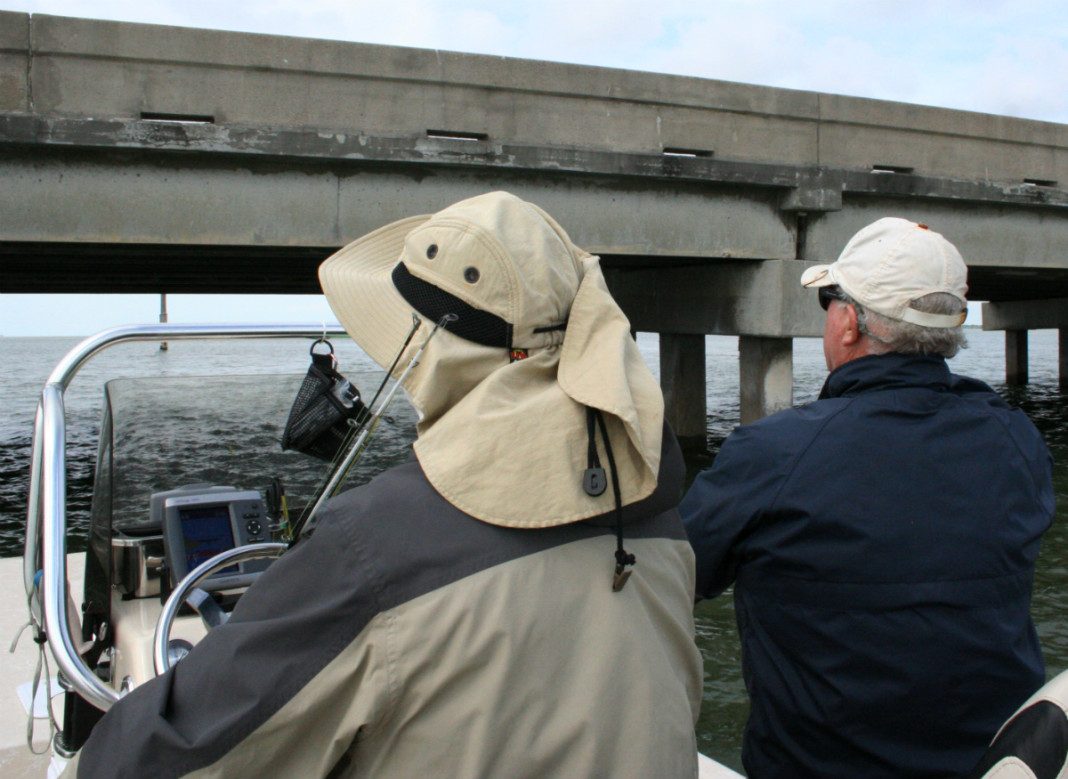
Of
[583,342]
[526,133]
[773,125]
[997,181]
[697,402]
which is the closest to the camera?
[583,342]

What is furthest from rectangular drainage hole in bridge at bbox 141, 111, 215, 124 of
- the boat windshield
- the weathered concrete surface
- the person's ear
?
the person's ear

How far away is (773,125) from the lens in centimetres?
1221

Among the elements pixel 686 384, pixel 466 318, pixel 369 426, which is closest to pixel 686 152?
pixel 686 384

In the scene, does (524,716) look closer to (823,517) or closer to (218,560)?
(823,517)

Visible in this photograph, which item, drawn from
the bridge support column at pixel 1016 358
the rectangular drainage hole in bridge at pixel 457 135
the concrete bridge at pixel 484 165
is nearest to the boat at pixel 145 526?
the concrete bridge at pixel 484 165

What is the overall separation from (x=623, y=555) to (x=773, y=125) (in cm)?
1215

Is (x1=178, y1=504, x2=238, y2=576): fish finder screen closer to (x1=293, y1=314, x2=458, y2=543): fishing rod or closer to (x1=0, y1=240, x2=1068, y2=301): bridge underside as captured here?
(x1=293, y1=314, x2=458, y2=543): fishing rod

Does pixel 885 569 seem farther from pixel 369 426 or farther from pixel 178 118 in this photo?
pixel 178 118

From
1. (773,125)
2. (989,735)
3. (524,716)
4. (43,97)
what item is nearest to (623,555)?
(524,716)

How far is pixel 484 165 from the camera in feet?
33.3

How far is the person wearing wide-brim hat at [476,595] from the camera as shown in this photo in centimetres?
113

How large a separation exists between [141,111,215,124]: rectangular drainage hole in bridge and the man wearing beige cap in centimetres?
883

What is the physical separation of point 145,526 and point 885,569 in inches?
79.6

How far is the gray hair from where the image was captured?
6.54ft
